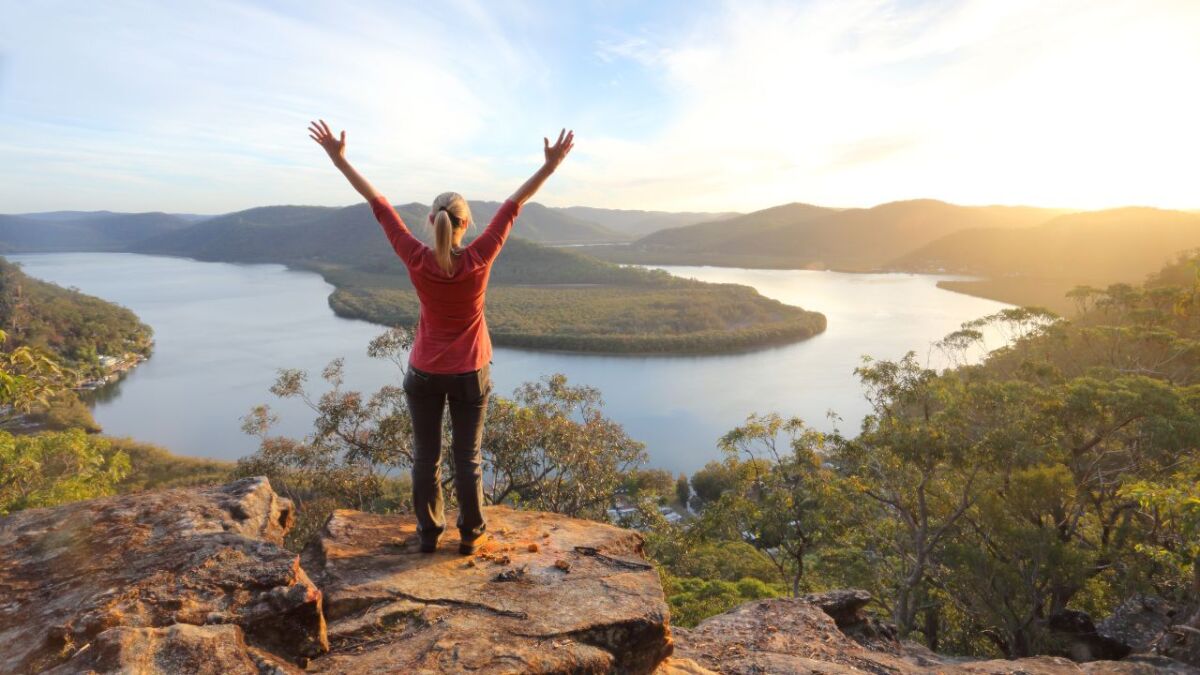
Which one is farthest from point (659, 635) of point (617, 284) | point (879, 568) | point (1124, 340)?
point (617, 284)

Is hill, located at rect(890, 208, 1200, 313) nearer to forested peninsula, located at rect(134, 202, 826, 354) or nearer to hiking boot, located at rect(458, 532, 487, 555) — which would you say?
forested peninsula, located at rect(134, 202, 826, 354)

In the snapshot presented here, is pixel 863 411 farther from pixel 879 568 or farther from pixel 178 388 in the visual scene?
pixel 178 388

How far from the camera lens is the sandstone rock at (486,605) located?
207 cm

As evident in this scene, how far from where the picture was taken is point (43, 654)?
67.3 inches

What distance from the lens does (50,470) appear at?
943 cm

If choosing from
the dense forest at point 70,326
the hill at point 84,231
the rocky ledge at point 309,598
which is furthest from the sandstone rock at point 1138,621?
the hill at point 84,231

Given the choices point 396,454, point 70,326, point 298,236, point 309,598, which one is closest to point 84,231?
point 298,236

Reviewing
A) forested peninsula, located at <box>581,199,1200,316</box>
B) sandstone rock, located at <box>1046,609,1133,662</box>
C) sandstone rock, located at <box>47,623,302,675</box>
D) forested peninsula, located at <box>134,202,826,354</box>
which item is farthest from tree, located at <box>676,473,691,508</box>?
sandstone rock, located at <box>47,623,302,675</box>

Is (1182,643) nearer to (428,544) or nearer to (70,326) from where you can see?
(428,544)

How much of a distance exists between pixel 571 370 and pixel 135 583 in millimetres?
36171

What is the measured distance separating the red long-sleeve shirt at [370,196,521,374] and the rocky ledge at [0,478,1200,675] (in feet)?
3.00

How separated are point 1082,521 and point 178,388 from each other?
136 feet

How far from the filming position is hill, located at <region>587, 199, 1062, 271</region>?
11338 centimetres

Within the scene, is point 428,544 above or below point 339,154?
below
